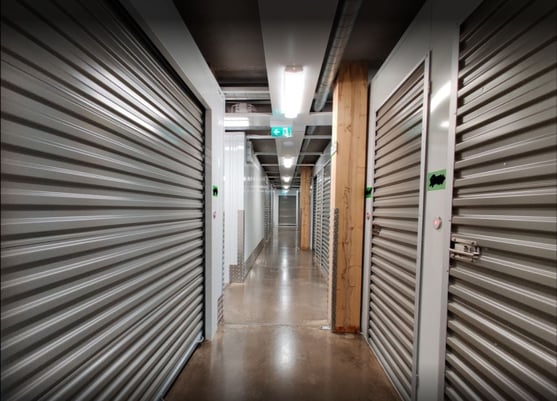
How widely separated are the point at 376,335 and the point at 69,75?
9.99ft

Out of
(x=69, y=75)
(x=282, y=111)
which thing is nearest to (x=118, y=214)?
(x=69, y=75)

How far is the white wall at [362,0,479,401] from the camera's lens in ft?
4.23

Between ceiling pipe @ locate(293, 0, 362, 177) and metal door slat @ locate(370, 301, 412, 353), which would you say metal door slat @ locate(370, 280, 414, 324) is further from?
ceiling pipe @ locate(293, 0, 362, 177)

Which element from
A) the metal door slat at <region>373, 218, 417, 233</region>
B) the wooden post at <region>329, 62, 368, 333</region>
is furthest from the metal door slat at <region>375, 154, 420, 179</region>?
the metal door slat at <region>373, 218, 417, 233</region>

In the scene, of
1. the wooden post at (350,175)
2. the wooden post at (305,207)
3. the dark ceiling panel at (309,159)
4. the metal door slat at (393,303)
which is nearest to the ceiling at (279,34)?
the wooden post at (350,175)

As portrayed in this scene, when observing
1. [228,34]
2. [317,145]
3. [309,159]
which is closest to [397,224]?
[228,34]

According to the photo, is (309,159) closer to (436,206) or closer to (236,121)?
(236,121)

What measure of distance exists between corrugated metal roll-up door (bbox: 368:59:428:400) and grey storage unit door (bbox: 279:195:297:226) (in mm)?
15546

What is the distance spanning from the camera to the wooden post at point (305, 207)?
812 cm

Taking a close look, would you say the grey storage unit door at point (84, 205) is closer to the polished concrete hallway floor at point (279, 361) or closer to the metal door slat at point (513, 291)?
the polished concrete hallway floor at point (279, 361)

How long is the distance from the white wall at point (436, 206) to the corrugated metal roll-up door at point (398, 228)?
64 mm

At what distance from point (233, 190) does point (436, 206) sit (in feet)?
12.0

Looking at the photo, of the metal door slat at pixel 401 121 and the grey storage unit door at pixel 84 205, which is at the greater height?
the metal door slat at pixel 401 121

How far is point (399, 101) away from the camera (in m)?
1.94
